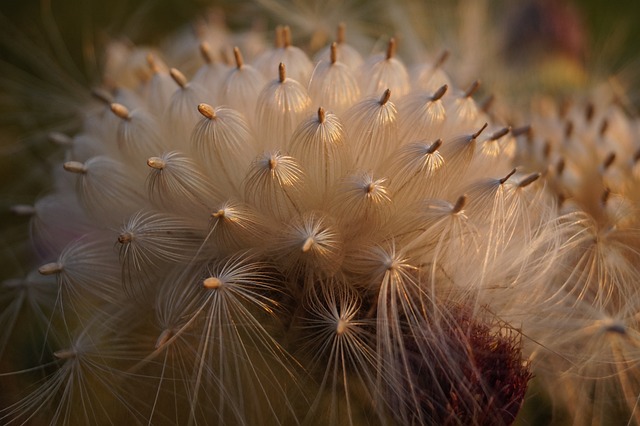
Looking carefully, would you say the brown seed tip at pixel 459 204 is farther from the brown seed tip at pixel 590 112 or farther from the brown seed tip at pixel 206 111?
the brown seed tip at pixel 590 112

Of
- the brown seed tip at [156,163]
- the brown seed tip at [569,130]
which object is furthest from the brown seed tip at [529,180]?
the brown seed tip at [156,163]

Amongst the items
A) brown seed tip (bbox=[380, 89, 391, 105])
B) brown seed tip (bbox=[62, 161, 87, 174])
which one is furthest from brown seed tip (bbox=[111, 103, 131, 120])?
brown seed tip (bbox=[380, 89, 391, 105])

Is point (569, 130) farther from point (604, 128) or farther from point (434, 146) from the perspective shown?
point (434, 146)

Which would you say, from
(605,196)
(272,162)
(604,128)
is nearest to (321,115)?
(272,162)

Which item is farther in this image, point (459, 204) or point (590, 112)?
point (590, 112)

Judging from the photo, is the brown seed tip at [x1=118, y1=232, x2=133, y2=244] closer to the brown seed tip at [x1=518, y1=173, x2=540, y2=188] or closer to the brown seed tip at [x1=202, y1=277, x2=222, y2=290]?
the brown seed tip at [x1=202, y1=277, x2=222, y2=290]

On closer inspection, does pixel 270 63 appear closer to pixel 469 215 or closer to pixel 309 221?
pixel 309 221
